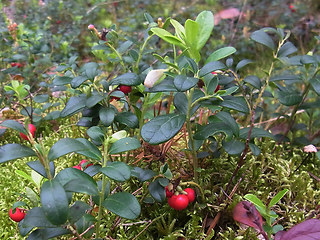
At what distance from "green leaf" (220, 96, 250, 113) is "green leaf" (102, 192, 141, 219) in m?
0.43

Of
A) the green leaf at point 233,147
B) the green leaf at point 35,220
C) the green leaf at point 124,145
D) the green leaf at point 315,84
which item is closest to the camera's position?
the green leaf at point 35,220

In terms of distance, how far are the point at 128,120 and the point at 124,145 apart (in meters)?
0.24

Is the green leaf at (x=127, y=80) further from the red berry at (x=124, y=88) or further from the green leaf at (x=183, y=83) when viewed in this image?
the green leaf at (x=183, y=83)

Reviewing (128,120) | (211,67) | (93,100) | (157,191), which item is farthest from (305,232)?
(93,100)

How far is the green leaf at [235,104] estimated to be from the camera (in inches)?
41.0

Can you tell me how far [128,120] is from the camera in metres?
1.17

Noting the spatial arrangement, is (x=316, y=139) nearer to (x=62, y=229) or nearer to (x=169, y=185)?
(x=169, y=185)

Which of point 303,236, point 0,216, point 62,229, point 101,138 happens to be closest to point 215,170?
point 303,236

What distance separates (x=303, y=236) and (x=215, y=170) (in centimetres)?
54

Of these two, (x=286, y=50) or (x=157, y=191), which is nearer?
(x=157, y=191)

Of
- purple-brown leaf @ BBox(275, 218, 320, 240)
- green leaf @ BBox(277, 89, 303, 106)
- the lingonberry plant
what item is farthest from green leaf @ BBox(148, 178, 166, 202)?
green leaf @ BBox(277, 89, 303, 106)

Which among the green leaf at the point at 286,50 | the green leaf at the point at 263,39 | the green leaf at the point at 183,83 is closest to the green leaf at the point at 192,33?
the green leaf at the point at 183,83

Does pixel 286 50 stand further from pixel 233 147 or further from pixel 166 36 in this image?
pixel 166 36

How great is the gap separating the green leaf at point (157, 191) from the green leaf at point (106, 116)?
0.84ft
